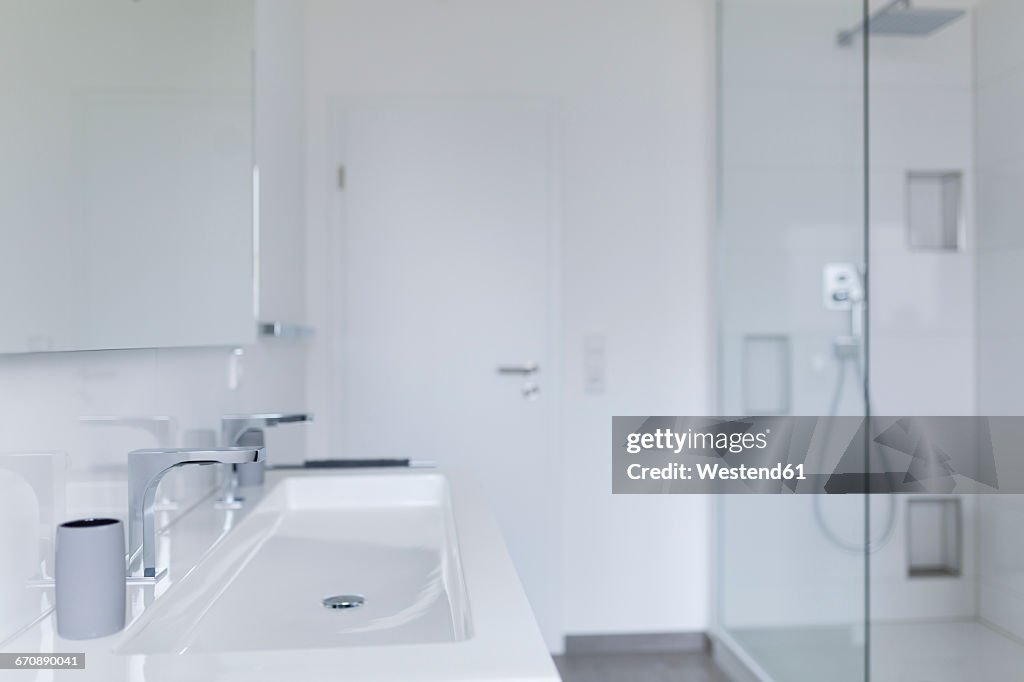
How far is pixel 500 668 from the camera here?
850mm

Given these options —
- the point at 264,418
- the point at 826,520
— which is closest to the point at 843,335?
the point at 826,520

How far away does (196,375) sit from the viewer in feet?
5.83

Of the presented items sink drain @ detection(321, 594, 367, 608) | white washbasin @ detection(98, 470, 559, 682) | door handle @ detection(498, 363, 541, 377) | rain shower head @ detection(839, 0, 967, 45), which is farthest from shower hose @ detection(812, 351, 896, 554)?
sink drain @ detection(321, 594, 367, 608)

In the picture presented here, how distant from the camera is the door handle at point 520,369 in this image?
312 centimetres

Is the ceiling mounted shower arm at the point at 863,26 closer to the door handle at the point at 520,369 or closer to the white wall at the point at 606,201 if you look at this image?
the white wall at the point at 606,201

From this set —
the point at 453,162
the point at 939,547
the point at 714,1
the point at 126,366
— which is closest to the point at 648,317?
the point at 453,162

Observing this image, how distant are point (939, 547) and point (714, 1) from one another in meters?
2.12

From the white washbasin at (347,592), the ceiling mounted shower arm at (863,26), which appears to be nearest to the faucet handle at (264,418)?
the white washbasin at (347,592)

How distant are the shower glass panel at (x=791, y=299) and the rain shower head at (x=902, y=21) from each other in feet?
0.12

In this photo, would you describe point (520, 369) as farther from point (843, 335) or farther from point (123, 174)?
point (123, 174)

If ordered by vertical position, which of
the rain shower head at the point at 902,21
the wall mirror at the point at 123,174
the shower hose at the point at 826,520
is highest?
the rain shower head at the point at 902,21

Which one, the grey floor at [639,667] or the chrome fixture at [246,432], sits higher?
the chrome fixture at [246,432]

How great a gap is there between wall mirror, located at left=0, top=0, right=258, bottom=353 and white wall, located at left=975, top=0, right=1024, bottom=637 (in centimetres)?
151

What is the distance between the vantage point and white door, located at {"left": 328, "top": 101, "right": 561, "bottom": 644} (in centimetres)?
313
